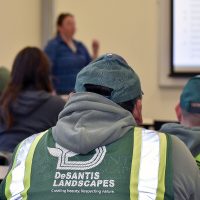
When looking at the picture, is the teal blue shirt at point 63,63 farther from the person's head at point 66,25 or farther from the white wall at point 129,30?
the white wall at point 129,30

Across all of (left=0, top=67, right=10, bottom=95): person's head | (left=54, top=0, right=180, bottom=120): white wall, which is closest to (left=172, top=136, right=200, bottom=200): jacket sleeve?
(left=0, top=67, right=10, bottom=95): person's head

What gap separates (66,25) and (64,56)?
1.10 ft

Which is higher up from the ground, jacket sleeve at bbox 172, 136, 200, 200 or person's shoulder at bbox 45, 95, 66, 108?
jacket sleeve at bbox 172, 136, 200, 200

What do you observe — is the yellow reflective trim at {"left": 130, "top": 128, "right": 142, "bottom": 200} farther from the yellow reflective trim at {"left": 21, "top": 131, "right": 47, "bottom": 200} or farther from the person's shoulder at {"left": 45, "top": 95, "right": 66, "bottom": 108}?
the person's shoulder at {"left": 45, "top": 95, "right": 66, "bottom": 108}

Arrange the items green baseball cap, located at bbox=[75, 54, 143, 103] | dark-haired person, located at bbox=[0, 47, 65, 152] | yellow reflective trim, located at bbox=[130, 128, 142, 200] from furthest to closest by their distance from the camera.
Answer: dark-haired person, located at bbox=[0, 47, 65, 152]
green baseball cap, located at bbox=[75, 54, 143, 103]
yellow reflective trim, located at bbox=[130, 128, 142, 200]

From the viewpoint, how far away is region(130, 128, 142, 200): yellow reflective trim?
1.42 metres

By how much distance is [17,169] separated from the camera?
1.54m

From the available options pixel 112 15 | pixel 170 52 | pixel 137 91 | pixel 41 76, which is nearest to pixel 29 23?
pixel 112 15

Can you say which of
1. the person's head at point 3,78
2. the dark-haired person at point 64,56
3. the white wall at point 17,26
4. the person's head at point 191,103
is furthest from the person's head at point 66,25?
the person's head at point 191,103

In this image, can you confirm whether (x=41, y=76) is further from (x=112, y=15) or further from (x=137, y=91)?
(x=112, y=15)

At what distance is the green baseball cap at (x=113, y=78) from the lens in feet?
5.11

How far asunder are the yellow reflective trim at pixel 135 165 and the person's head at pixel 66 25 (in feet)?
15.0

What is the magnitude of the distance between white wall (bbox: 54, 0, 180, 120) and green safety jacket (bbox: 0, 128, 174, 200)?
516 cm

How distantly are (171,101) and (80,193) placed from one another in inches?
212
